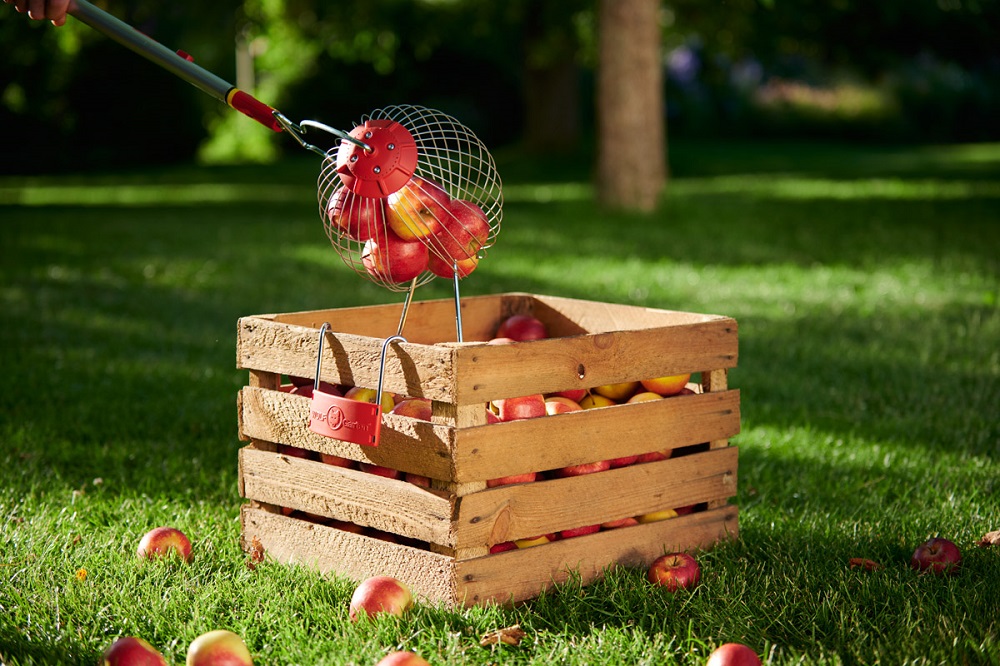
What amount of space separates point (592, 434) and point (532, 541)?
0.96ft

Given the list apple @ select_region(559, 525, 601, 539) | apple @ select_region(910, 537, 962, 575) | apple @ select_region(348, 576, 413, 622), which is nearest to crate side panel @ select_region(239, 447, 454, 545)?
apple @ select_region(348, 576, 413, 622)

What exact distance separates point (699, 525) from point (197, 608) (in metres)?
1.27

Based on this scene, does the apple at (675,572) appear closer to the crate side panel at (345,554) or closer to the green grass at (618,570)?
the green grass at (618,570)

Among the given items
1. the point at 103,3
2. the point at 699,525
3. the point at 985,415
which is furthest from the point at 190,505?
the point at 103,3

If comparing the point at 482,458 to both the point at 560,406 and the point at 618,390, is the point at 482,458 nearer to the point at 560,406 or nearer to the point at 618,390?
the point at 560,406

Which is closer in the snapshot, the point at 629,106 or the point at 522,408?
the point at 522,408

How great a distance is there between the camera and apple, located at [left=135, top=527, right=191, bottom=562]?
2.90 meters

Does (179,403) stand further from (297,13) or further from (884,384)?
(297,13)

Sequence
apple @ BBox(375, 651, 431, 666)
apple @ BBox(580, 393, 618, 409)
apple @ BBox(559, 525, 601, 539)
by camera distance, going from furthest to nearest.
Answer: apple @ BBox(580, 393, 618, 409)
apple @ BBox(559, 525, 601, 539)
apple @ BBox(375, 651, 431, 666)

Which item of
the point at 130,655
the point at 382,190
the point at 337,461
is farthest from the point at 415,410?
the point at 130,655

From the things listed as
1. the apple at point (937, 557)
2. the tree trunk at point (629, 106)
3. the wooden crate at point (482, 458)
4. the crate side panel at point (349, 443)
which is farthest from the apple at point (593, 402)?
the tree trunk at point (629, 106)

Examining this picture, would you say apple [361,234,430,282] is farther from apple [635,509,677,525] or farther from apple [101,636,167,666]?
apple [101,636,167,666]

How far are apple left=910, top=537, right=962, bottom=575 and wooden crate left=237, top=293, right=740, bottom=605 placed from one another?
0.49 metres

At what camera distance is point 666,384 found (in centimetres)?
303
